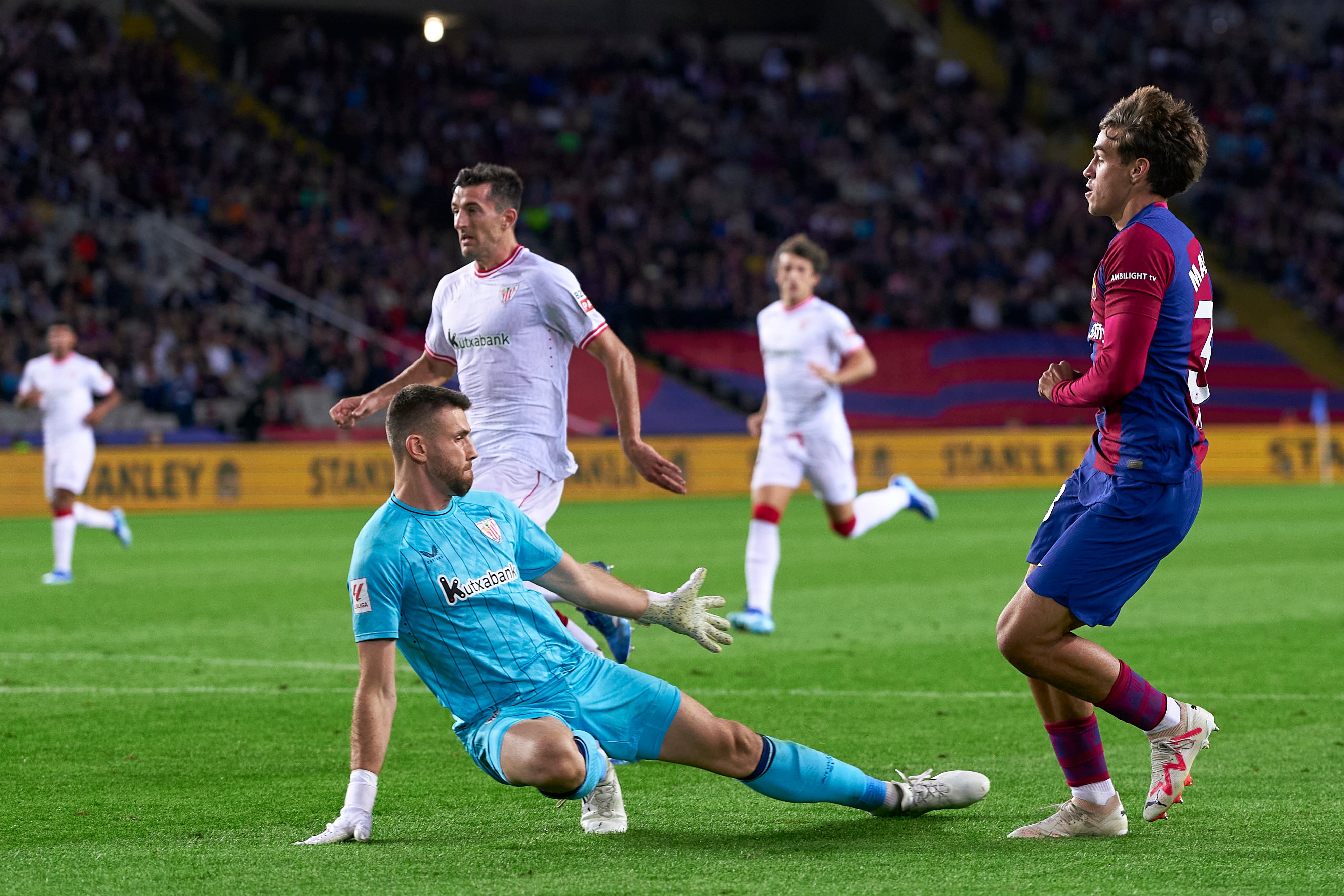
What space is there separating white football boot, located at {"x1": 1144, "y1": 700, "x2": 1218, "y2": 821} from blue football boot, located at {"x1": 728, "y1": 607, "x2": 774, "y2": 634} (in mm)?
5409

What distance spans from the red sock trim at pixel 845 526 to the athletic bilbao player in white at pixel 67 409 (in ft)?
23.5

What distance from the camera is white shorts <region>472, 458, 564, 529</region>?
677 centimetres

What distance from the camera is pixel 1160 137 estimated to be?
4824mm

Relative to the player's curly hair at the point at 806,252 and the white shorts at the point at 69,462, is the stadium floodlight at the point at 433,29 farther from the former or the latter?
the player's curly hair at the point at 806,252

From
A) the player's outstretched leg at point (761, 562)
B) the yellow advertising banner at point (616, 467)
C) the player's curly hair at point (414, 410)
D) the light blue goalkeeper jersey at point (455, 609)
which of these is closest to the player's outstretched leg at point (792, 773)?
the light blue goalkeeper jersey at point (455, 609)

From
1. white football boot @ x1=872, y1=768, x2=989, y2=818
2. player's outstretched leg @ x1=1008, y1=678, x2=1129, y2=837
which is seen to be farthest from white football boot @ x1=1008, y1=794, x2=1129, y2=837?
white football boot @ x1=872, y1=768, x2=989, y2=818

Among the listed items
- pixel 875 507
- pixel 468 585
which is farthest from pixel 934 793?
pixel 875 507

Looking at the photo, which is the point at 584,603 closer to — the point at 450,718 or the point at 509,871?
the point at 509,871

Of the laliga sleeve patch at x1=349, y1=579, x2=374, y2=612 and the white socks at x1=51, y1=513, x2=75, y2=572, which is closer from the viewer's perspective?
the laliga sleeve patch at x1=349, y1=579, x2=374, y2=612

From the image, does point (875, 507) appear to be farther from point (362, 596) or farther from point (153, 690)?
point (362, 596)

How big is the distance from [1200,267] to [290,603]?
28.8 ft

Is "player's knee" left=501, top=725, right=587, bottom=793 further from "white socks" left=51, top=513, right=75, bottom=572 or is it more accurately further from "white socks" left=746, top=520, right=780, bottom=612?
"white socks" left=51, top=513, right=75, bottom=572

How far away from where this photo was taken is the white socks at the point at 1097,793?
4.96 m

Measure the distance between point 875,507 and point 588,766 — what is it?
811 centimetres
